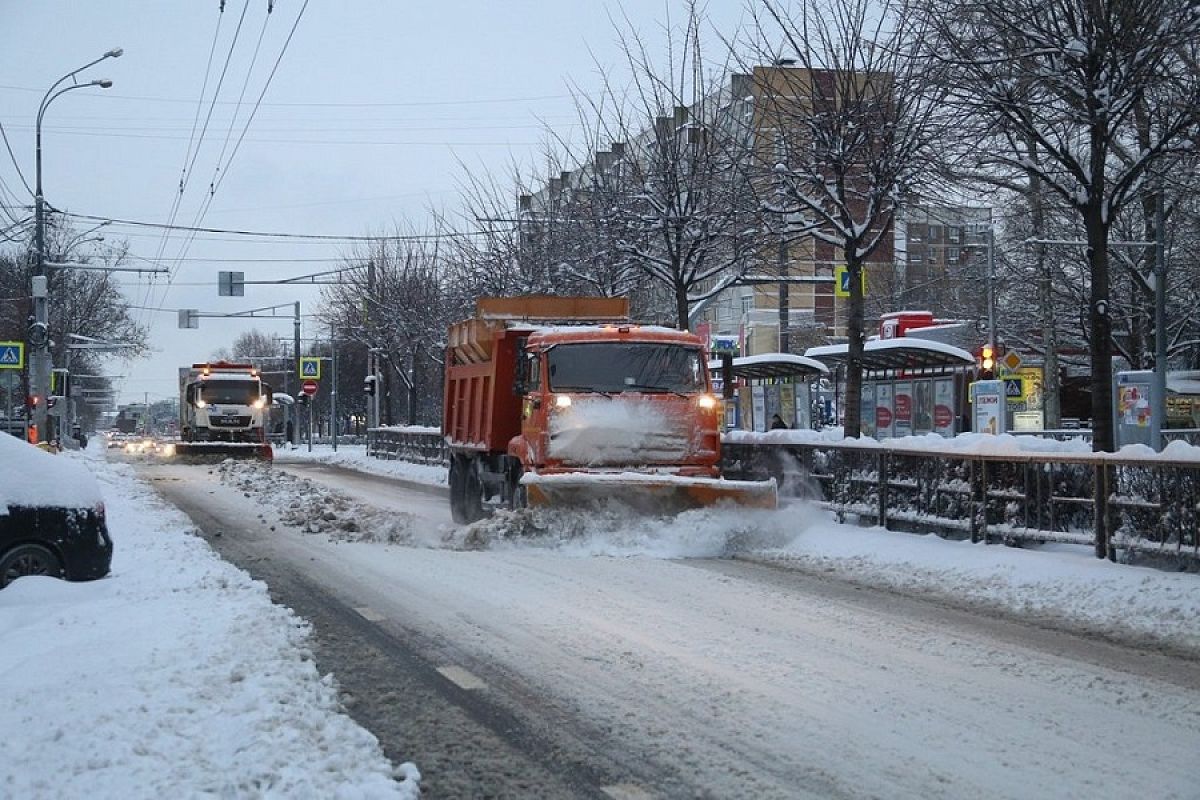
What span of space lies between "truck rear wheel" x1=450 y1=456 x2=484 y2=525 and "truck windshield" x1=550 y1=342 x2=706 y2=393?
356 centimetres

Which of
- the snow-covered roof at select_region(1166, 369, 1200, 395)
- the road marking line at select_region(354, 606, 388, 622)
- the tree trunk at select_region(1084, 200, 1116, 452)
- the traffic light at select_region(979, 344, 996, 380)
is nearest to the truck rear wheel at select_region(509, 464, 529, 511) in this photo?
the road marking line at select_region(354, 606, 388, 622)

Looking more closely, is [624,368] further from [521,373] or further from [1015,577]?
[1015,577]

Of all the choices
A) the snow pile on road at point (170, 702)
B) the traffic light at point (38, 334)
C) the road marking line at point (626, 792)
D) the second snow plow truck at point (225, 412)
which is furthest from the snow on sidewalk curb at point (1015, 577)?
the second snow plow truck at point (225, 412)

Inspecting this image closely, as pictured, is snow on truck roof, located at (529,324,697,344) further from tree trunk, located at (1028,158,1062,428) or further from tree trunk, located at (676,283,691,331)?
tree trunk, located at (1028,158,1062,428)

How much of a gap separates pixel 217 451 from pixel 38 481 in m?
30.5

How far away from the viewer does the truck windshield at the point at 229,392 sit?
4100 cm

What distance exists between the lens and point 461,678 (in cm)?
741

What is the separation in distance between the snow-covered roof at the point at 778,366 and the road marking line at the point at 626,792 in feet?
81.6

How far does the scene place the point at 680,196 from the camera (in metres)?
23.4

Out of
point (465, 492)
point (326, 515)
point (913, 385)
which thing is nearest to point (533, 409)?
point (326, 515)

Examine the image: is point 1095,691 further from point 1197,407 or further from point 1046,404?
point 1046,404

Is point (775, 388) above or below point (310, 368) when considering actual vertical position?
below

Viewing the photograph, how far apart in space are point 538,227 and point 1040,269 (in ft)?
49.9

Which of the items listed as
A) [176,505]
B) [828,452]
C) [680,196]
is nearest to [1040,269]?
[680,196]
